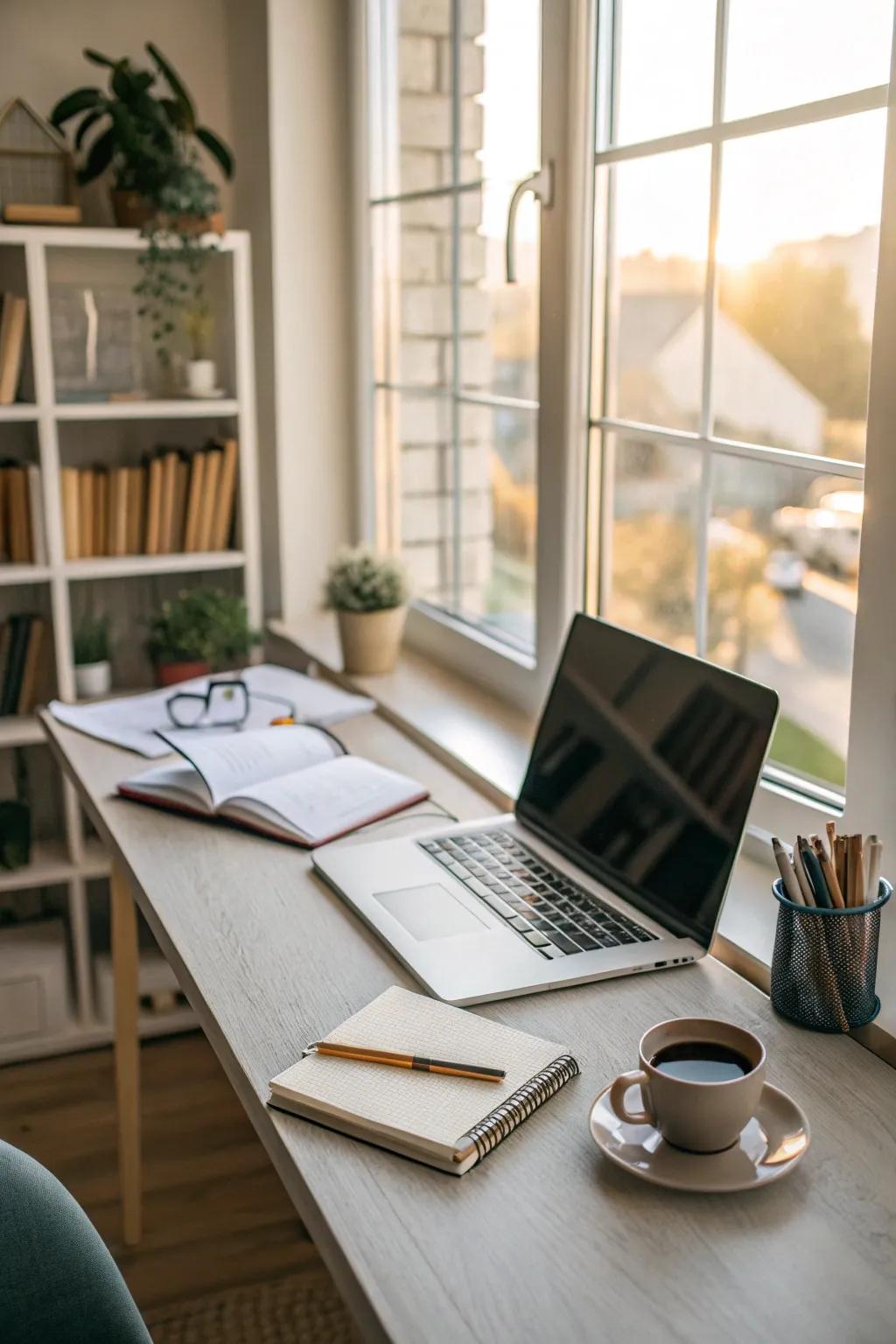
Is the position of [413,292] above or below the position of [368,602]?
above

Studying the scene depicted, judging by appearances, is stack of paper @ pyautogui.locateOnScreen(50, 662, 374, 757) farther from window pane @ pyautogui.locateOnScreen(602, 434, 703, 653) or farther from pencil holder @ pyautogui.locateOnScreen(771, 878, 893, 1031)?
pencil holder @ pyautogui.locateOnScreen(771, 878, 893, 1031)

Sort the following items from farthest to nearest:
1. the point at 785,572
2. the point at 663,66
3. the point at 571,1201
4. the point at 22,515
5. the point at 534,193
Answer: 1. the point at 785,572
2. the point at 22,515
3. the point at 534,193
4. the point at 663,66
5. the point at 571,1201

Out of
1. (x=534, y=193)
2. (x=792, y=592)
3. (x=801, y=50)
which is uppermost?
(x=801, y=50)

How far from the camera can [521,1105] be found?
105 cm

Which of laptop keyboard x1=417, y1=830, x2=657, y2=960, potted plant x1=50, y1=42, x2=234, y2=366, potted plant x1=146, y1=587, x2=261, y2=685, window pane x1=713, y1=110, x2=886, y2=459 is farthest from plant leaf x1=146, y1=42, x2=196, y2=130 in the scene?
laptop keyboard x1=417, y1=830, x2=657, y2=960

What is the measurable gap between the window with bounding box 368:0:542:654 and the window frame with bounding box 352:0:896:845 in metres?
0.05

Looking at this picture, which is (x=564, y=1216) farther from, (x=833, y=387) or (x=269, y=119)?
(x=833, y=387)

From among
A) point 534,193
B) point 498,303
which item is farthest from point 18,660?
point 534,193

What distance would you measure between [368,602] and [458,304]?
571 millimetres

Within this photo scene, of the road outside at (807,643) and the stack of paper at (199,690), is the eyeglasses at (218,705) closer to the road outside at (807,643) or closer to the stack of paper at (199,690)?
the stack of paper at (199,690)

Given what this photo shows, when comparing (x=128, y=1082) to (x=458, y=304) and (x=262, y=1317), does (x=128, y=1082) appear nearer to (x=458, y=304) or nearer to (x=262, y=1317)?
(x=262, y=1317)

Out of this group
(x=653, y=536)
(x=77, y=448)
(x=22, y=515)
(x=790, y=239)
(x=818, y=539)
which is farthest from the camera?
(x=818, y=539)

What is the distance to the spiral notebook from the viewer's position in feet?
3.32

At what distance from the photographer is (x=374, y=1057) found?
1113 mm
